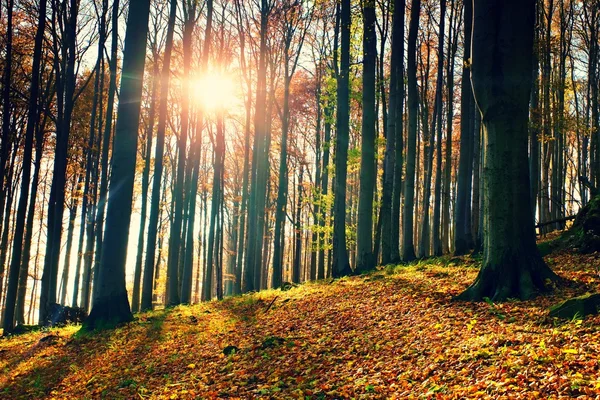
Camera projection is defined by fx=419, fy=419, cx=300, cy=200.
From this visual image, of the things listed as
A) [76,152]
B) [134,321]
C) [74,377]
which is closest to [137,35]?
[134,321]

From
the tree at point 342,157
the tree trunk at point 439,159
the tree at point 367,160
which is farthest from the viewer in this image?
the tree trunk at point 439,159

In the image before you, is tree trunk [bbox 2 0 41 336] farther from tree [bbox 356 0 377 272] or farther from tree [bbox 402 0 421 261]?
tree [bbox 402 0 421 261]

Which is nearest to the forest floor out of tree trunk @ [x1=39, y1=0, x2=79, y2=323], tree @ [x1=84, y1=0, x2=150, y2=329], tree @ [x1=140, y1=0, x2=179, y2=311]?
tree @ [x1=84, y1=0, x2=150, y2=329]

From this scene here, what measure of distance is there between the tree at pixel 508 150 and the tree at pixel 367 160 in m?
6.00

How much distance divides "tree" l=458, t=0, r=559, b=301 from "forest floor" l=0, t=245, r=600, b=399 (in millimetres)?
539

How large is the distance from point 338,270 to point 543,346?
8.97 meters

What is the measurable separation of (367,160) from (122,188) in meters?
6.82

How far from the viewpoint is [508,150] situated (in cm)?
616

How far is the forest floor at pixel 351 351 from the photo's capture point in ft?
12.7

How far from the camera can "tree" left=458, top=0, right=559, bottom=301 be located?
6.13m

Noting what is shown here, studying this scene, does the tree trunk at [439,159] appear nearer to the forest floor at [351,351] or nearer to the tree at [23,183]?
the forest floor at [351,351]

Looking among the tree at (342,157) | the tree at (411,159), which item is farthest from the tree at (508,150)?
the tree at (411,159)

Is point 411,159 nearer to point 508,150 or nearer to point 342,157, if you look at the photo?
point 342,157

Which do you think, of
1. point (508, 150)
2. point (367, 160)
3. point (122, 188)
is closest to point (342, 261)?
point (367, 160)
